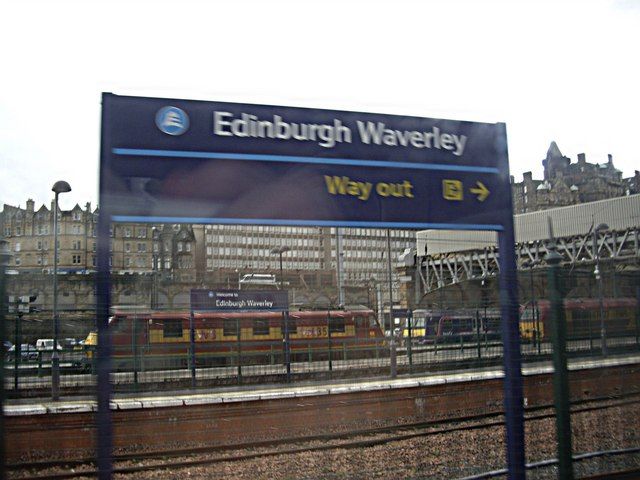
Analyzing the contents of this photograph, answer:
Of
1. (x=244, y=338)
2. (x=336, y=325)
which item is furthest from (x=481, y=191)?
(x=244, y=338)

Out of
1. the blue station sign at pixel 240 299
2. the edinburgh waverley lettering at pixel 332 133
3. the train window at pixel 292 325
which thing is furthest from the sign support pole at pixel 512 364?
the train window at pixel 292 325

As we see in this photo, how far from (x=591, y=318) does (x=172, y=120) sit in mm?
5198

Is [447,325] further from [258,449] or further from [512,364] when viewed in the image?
[512,364]

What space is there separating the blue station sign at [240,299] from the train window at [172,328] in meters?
2.33

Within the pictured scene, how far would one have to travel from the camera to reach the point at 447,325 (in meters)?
11.0

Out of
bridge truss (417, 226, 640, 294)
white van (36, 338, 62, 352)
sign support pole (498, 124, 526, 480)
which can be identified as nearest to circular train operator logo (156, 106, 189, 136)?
sign support pole (498, 124, 526, 480)

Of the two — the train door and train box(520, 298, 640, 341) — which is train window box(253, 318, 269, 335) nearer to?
the train door

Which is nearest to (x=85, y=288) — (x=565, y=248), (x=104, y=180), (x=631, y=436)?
(x=104, y=180)

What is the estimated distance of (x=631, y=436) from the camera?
684cm

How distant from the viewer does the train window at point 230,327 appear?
890 cm

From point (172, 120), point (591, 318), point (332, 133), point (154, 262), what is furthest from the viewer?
point (591, 318)

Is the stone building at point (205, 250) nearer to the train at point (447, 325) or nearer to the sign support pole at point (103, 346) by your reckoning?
the sign support pole at point (103, 346)

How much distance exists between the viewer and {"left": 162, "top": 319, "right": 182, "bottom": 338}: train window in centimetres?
890

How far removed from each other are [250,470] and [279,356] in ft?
9.72
